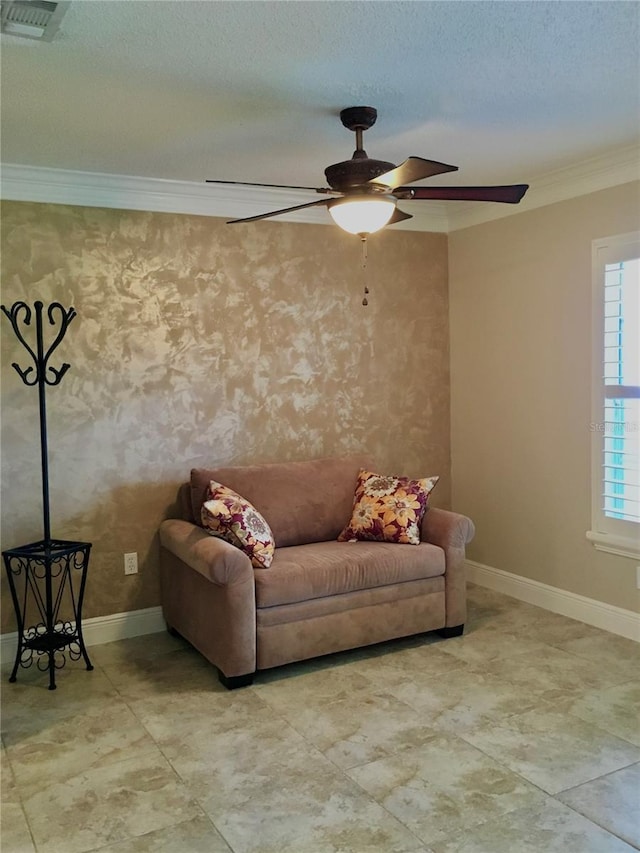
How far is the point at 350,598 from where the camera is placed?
12.3ft

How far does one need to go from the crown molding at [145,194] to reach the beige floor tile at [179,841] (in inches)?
122

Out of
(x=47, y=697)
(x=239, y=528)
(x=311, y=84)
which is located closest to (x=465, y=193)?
(x=311, y=84)

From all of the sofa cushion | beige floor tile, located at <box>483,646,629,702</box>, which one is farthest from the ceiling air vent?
beige floor tile, located at <box>483,646,629,702</box>

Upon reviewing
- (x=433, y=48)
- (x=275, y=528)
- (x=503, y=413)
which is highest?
(x=433, y=48)

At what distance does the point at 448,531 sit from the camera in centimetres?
403

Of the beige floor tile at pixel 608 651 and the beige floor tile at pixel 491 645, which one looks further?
the beige floor tile at pixel 491 645

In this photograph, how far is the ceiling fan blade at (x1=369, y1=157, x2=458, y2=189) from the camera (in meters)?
2.46

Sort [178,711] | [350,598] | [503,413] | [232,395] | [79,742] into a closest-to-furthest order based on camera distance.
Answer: [79,742] < [178,711] < [350,598] < [232,395] < [503,413]

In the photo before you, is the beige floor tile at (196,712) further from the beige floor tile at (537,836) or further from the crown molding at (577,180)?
the crown molding at (577,180)

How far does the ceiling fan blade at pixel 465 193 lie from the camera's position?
110 inches

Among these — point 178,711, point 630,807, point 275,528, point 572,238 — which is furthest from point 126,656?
point 572,238

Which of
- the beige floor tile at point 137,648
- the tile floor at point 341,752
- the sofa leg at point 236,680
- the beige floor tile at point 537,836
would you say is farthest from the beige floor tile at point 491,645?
the beige floor tile at point 137,648

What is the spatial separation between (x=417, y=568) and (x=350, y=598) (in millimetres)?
416

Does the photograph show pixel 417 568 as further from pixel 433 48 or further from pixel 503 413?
pixel 433 48
